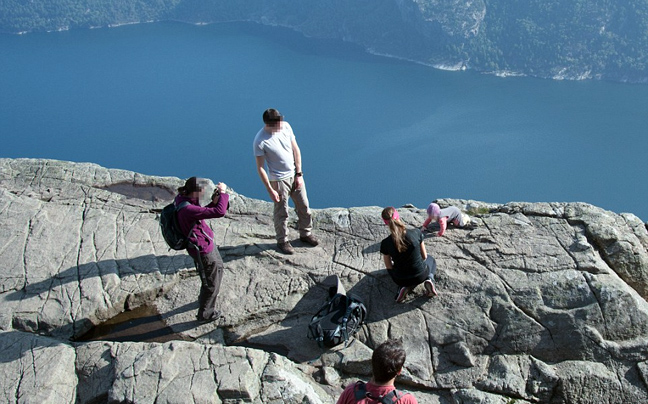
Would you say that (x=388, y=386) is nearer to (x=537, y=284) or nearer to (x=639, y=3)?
(x=537, y=284)

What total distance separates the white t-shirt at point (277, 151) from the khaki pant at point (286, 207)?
0.14 meters

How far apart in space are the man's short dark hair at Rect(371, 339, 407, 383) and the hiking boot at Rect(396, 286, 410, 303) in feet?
10.5

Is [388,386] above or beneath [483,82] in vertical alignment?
beneath

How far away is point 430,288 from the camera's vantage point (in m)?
7.31

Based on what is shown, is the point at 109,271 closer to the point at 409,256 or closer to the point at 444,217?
the point at 409,256

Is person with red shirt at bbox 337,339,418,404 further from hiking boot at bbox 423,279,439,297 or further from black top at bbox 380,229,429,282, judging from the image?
hiking boot at bbox 423,279,439,297

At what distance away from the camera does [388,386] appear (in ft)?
13.3

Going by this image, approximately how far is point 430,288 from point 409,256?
0.82 metres

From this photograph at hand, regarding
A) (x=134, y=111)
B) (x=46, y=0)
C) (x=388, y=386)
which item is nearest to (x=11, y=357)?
(x=388, y=386)

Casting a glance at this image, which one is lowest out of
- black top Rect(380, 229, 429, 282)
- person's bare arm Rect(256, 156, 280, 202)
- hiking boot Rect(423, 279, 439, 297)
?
hiking boot Rect(423, 279, 439, 297)

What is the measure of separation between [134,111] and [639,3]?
4898 centimetres

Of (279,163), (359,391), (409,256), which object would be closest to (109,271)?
(279,163)

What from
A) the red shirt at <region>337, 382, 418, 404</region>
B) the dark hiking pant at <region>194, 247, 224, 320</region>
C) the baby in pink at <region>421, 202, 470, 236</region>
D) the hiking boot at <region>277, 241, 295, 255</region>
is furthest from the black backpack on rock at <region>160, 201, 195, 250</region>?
the baby in pink at <region>421, 202, 470, 236</region>

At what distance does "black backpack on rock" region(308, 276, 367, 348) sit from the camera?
6.67 m
